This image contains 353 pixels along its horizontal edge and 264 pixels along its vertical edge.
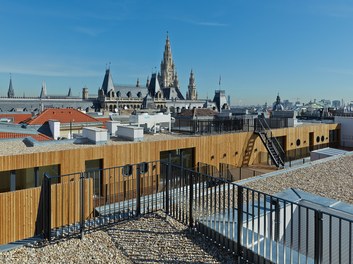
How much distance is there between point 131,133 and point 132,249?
10.7m

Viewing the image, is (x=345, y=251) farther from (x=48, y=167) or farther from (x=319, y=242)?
(x=48, y=167)

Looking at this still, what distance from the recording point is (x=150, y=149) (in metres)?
14.0

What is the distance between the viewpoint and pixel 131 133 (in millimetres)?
15289

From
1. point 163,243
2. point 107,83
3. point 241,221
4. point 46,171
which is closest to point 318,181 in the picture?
point 241,221

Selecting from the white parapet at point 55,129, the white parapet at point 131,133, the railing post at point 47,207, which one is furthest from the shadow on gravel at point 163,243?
the white parapet at point 55,129

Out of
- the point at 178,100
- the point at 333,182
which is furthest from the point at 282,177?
the point at 178,100

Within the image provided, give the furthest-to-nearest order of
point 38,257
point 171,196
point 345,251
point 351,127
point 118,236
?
point 351,127
point 171,196
point 345,251
point 118,236
point 38,257

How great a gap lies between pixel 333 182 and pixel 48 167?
383 inches

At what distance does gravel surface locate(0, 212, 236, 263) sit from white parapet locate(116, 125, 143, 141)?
954cm

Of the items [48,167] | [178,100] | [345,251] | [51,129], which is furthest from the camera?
[178,100]

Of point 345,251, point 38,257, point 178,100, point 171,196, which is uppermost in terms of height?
point 178,100

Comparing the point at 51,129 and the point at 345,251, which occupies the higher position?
the point at 51,129

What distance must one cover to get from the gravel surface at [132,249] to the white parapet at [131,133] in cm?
954

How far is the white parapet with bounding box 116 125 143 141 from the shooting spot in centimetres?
1505
